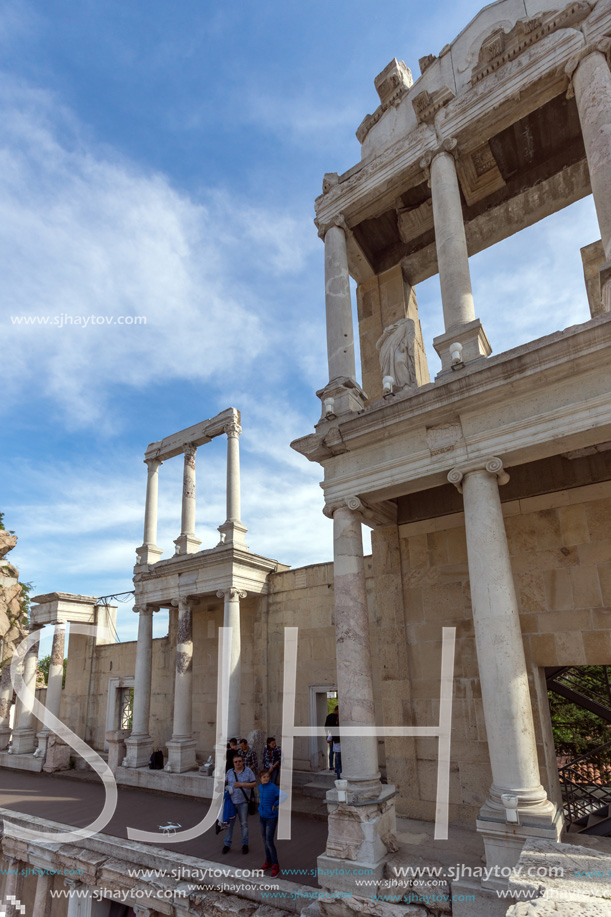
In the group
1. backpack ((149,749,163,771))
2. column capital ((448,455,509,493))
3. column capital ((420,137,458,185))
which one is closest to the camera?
column capital ((448,455,509,493))

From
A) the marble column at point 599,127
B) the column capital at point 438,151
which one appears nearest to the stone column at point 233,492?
the column capital at point 438,151

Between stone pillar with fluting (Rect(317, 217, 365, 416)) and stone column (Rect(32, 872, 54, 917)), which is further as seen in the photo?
stone column (Rect(32, 872, 54, 917))

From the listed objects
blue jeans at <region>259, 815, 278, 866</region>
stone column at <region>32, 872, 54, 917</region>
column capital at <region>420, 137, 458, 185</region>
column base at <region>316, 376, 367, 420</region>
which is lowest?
stone column at <region>32, 872, 54, 917</region>

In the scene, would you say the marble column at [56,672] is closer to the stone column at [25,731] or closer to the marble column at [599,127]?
the stone column at [25,731]

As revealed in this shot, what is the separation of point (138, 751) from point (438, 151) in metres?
16.6

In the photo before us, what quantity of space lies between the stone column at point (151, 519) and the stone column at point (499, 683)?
13.0 metres

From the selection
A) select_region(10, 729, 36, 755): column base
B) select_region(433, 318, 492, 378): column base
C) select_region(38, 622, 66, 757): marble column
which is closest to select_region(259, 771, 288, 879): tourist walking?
select_region(433, 318, 492, 378): column base

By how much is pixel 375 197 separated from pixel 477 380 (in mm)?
4878

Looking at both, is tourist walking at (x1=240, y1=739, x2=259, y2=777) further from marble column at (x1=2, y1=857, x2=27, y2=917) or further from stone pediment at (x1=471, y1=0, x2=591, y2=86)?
stone pediment at (x1=471, y1=0, x2=591, y2=86)

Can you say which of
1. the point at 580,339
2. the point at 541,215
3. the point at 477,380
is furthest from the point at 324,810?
the point at 541,215

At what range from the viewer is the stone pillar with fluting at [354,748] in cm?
617

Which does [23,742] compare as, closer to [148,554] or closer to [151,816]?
[148,554]

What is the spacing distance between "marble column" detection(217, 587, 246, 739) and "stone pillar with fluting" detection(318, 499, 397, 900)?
733 centimetres

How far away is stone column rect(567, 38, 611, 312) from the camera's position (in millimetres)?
6449
